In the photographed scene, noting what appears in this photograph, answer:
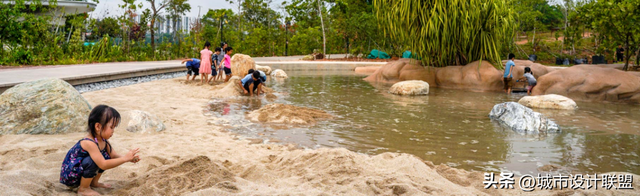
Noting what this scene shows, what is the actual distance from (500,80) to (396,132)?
8.37 meters

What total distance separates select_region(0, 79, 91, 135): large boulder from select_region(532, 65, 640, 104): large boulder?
36.6 feet

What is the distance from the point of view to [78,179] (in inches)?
139

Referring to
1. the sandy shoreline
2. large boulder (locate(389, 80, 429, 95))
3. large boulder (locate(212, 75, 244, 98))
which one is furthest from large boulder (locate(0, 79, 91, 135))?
large boulder (locate(389, 80, 429, 95))

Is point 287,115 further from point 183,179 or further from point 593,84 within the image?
point 593,84

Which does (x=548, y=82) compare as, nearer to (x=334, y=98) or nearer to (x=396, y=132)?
(x=334, y=98)

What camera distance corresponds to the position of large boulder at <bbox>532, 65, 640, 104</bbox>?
11.0m

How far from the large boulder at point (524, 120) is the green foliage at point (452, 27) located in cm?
677

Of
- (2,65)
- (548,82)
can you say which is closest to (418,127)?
(548,82)

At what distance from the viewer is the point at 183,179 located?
3.74 m

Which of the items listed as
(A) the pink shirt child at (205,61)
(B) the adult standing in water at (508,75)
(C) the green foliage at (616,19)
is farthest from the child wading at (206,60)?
(C) the green foliage at (616,19)

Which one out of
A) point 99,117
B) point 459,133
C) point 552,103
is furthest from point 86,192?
point 552,103

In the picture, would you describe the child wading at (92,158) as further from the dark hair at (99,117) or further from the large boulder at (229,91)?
the large boulder at (229,91)

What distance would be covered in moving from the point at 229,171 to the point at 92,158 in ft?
3.64

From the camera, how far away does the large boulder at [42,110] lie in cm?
560
